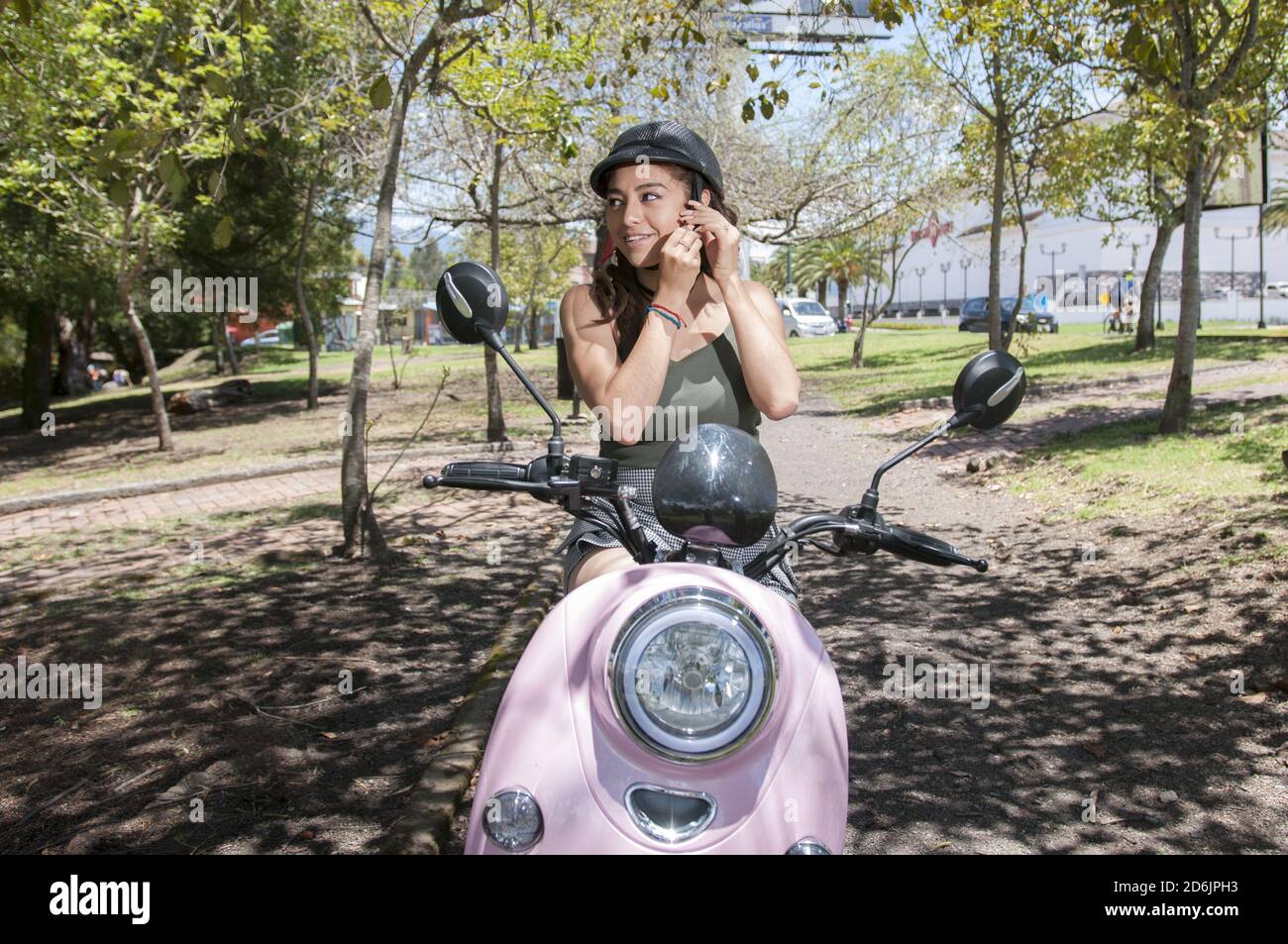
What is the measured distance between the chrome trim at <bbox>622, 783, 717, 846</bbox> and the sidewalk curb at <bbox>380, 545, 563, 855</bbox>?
1.77m

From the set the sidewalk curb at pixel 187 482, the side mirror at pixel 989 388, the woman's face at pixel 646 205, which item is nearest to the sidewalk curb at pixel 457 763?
the woman's face at pixel 646 205

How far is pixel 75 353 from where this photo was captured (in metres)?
31.9

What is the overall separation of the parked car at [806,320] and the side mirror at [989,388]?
45.1 m

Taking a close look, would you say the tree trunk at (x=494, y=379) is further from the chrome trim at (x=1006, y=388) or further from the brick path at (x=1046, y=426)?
the chrome trim at (x=1006, y=388)

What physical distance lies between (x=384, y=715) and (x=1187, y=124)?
364 inches

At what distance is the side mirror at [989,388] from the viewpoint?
244cm

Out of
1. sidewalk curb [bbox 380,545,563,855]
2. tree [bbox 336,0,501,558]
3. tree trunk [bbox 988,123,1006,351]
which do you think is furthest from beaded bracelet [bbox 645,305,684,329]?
tree trunk [bbox 988,123,1006,351]

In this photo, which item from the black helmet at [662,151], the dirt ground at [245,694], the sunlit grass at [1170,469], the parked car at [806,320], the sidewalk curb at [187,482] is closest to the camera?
the black helmet at [662,151]

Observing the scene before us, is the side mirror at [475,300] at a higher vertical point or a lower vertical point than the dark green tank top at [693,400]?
higher

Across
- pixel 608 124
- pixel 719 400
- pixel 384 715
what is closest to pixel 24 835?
pixel 384 715

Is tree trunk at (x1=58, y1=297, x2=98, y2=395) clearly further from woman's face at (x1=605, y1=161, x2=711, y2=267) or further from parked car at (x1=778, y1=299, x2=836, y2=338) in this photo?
woman's face at (x1=605, y1=161, x2=711, y2=267)

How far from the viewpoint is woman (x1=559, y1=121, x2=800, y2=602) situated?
2.61m

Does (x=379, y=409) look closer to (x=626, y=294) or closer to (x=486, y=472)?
(x=626, y=294)

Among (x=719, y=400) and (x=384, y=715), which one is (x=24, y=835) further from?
(x=719, y=400)
